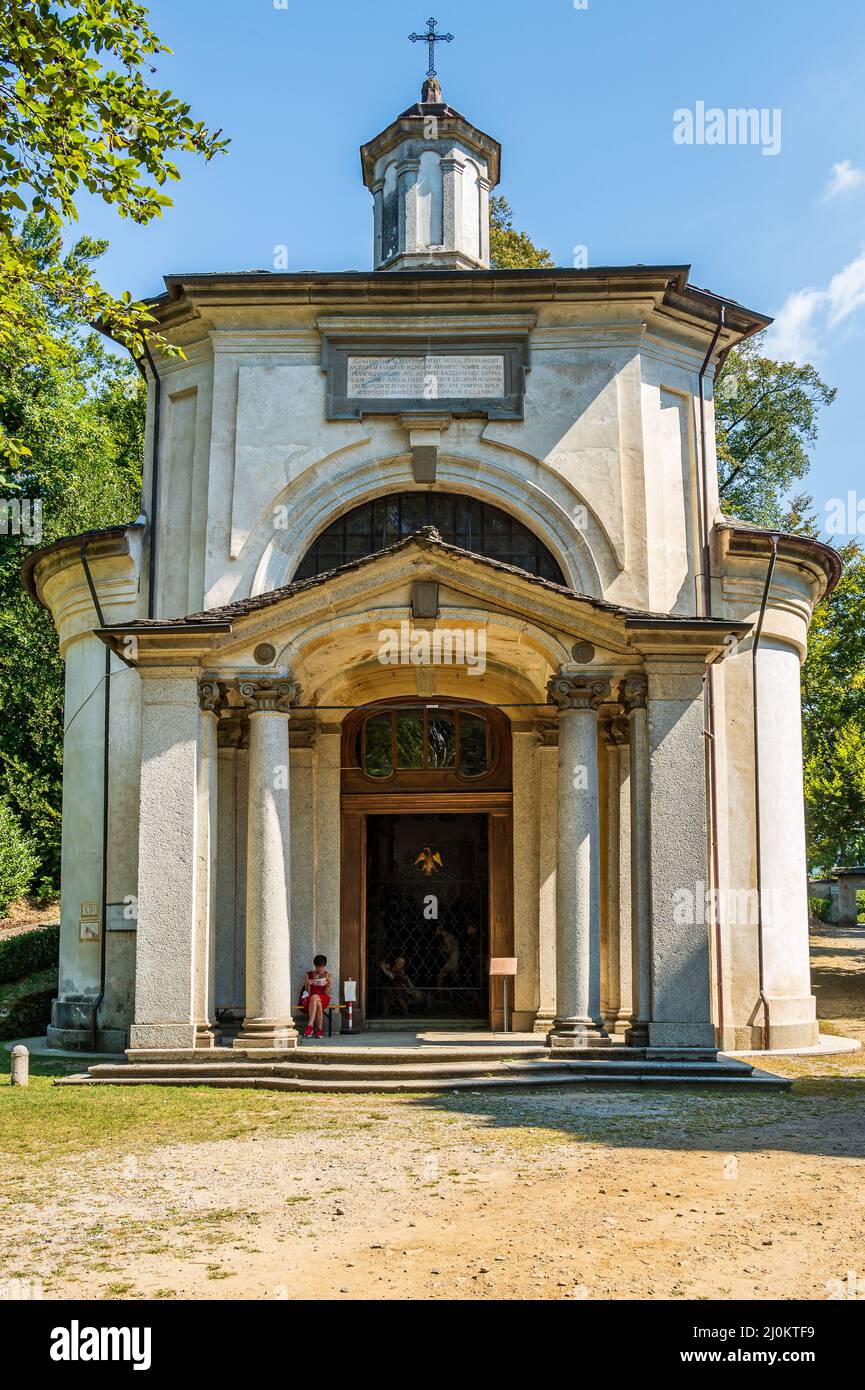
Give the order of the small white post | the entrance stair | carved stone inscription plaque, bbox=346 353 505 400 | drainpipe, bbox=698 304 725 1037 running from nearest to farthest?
the entrance stair, the small white post, drainpipe, bbox=698 304 725 1037, carved stone inscription plaque, bbox=346 353 505 400

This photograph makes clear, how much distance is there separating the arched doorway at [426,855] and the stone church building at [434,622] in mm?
41

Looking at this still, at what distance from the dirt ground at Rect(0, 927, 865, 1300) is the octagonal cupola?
1211 centimetres

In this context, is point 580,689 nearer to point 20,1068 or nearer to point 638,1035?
point 638,1035

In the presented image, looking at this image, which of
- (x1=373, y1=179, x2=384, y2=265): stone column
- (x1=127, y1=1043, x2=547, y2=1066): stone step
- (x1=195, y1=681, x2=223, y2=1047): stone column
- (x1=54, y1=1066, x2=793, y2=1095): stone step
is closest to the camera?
(x1=54, y1=1066, x2=793, y2=1095): stone step

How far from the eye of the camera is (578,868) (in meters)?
14.1

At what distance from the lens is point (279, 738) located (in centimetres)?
1454

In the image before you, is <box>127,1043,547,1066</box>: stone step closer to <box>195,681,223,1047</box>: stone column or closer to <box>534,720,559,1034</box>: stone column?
<box>195,681,223,1047</box>: stone column

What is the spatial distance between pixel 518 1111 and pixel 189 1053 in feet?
12.7

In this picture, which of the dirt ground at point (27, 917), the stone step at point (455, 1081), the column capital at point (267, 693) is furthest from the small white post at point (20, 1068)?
the dirt ground at point (27, 917)

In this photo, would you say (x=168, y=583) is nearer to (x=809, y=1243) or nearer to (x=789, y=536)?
(x=789, y=536)

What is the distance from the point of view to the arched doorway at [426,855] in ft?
57.9

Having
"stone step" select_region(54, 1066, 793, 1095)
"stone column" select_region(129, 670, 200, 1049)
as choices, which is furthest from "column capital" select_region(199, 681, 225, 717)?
"stone step" select_region(54, 1066, 793, 1095)

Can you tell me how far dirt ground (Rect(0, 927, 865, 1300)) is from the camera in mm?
6086

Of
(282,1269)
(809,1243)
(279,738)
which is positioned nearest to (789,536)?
(279,738)
